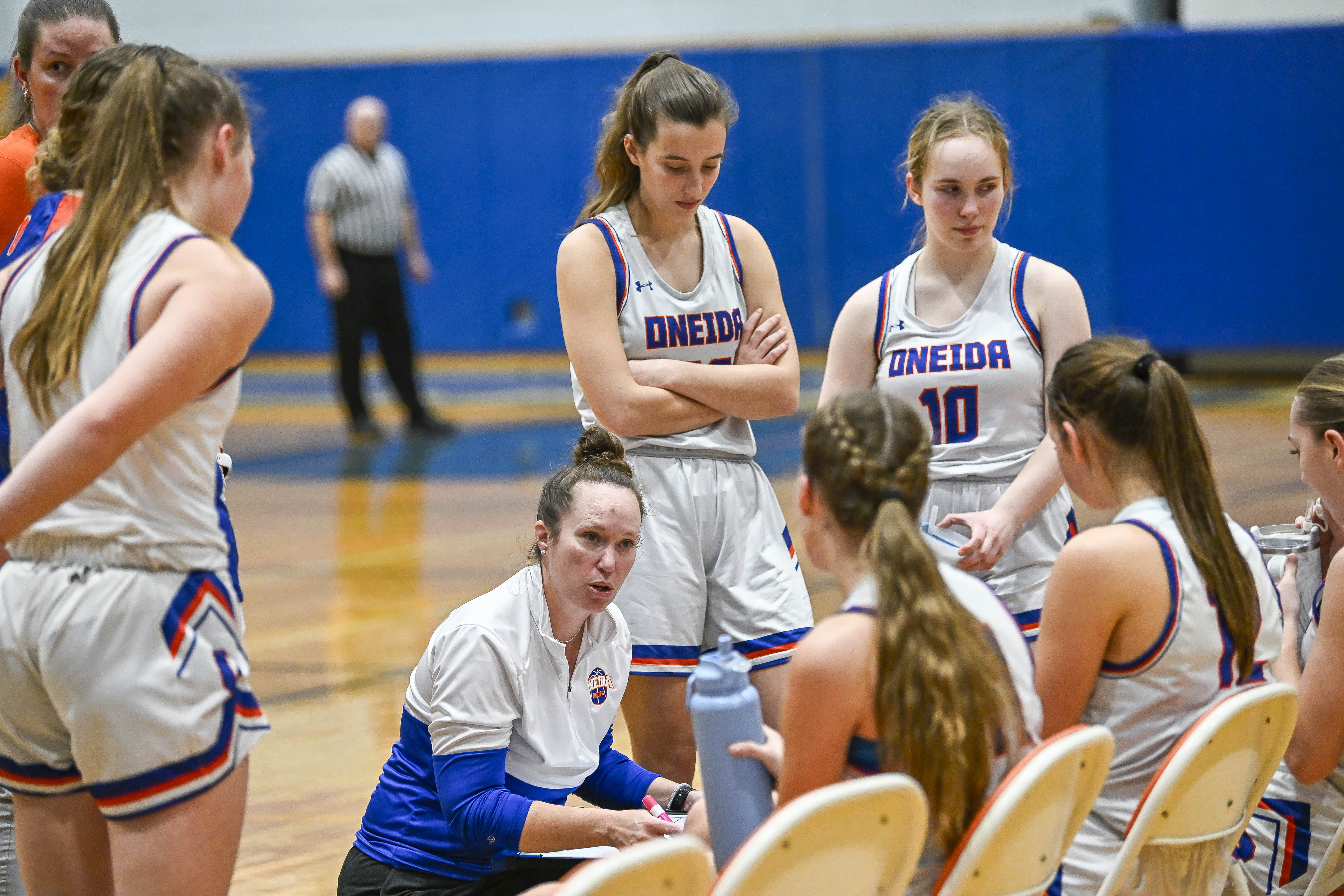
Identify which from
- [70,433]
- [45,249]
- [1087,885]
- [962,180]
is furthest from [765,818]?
[962,180]

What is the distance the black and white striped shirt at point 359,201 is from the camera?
1034 cm

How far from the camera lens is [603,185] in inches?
126

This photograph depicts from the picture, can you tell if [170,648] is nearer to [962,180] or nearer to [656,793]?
→ [656,793]

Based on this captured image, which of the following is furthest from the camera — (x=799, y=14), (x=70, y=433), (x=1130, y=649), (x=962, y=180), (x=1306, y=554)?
(x=799, y=14)

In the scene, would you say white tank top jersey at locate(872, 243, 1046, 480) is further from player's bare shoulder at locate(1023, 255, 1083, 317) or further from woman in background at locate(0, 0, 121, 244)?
woman in background at locate(0, 0, 121, 244)

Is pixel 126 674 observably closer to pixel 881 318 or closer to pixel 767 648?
pixel 767 648

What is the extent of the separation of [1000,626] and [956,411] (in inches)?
44.6

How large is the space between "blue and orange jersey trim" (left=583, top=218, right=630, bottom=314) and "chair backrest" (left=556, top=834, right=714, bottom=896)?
1521mm

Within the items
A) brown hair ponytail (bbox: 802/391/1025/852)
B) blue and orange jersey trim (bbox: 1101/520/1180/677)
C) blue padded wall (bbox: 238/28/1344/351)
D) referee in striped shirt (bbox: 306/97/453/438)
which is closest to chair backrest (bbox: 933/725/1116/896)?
brown hair ponytail (bbox: 802/391/1025/852)

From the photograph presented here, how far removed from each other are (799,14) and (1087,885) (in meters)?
11.5

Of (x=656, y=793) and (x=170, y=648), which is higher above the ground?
(x=170, y=648)

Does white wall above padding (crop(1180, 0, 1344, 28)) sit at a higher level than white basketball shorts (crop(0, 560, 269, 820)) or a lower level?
higher

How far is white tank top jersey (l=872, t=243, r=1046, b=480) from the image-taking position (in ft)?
10.1

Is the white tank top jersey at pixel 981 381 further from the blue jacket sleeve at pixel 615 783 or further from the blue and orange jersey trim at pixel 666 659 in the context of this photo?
the blue jacket sleeve at pixel 615 783
